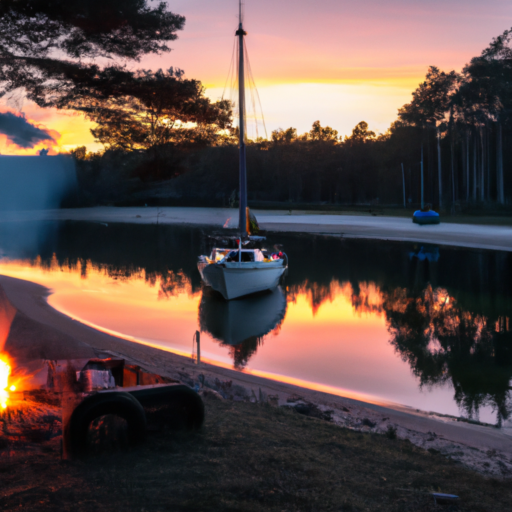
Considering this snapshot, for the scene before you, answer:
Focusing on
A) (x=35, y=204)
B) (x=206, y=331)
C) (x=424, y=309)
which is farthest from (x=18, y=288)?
(x=35, y=204)

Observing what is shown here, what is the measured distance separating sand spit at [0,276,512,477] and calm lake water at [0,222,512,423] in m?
1.02

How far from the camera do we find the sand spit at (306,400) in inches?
306

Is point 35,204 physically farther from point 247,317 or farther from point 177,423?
point 177,423

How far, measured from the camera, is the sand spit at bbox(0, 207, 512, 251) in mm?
42084

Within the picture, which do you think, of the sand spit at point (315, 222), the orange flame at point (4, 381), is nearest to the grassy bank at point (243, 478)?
the orange flame at point (4, 381)

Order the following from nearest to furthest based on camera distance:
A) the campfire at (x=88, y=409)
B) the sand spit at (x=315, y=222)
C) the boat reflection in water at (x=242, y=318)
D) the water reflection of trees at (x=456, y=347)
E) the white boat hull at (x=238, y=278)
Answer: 1. the campfire at (x=88, y=409)
2. the water reflection of trees at (x=456, y=347)
3. the boat reflection in water at (x=242, y=318)
4. the white boat hull at (x=238, y=278)
5. the sand spit at (x=315, y=222)

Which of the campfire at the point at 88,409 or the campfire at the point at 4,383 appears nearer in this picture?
the campfire at the point at 88,409

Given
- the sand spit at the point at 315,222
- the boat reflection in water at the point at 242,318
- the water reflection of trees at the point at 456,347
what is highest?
the sand spit at the point at 315,222

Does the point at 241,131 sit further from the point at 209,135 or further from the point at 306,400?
the point at 306,400

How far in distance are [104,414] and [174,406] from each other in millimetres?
937

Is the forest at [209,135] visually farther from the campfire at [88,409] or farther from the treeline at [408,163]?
the campfire at [88,409]

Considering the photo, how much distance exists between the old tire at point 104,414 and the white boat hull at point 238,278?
1559cm

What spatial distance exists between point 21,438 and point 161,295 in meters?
18.3

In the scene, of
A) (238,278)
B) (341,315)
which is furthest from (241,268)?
(341,315)
